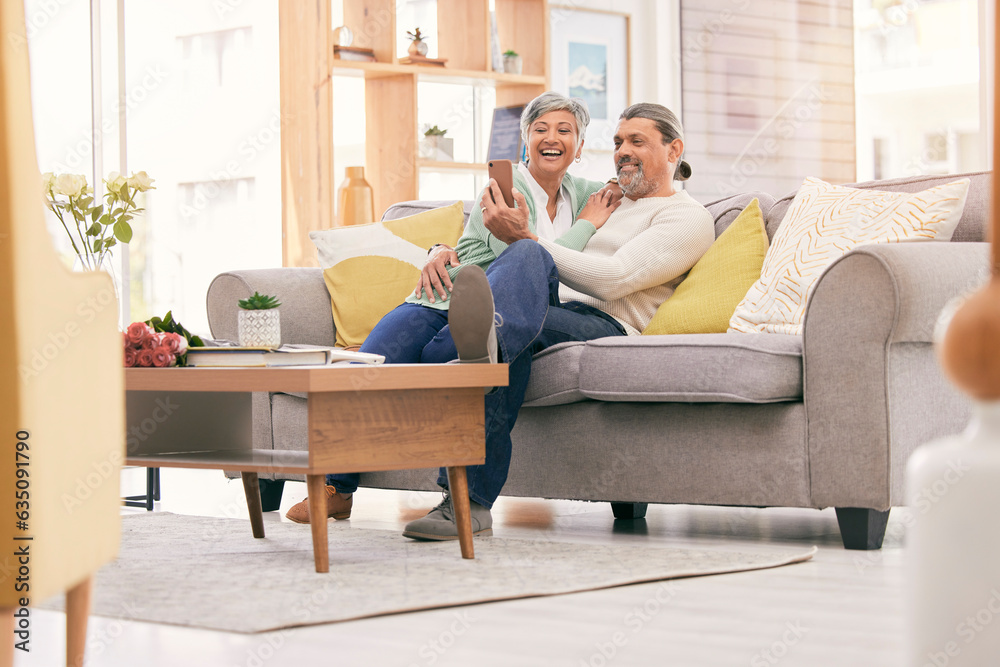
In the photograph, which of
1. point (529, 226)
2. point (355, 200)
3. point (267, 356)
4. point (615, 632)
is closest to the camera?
point (615, 632)

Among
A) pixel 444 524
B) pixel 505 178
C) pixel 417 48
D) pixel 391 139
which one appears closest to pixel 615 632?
pixel 444 524

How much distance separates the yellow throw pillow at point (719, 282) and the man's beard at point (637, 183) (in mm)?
259

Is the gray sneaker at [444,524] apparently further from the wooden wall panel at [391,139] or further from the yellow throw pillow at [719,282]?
the wooden wall panel at [391,139]

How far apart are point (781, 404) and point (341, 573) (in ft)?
3.15

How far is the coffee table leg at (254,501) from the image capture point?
2338mm

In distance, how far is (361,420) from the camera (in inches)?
76.1

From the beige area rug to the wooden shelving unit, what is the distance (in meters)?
2.31

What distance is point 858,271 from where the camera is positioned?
211 centimetres

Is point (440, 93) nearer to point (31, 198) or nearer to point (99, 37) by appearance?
point (99, 37)

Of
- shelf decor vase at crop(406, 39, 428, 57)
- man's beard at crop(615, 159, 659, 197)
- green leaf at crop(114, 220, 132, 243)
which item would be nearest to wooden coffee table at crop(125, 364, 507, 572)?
green leaf at crop(114, 220, 132, 243)

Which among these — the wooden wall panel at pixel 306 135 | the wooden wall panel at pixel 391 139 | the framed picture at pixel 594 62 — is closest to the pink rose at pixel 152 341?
the wooden wall panel at pixel 306 135

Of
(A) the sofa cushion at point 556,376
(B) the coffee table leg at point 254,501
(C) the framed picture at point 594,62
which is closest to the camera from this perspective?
(B) the coffee table leg at point 254,501

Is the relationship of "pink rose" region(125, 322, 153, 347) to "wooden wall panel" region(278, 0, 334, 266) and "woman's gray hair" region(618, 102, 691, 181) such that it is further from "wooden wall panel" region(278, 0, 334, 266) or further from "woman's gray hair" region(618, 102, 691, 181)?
"wooden wall panel" region(278, 0, 334, 266)

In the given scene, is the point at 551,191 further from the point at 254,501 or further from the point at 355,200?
the point at 355,200
